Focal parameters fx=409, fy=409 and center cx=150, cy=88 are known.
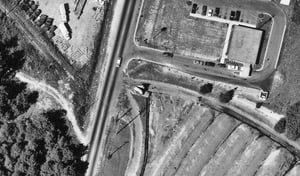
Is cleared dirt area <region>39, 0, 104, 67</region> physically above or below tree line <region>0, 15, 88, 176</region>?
above

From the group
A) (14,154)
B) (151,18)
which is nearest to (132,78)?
(151,18)

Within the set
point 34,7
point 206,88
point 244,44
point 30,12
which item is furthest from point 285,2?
point 30,12

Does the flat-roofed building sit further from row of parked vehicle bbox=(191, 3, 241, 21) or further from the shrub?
the shrub

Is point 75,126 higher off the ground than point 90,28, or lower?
lower

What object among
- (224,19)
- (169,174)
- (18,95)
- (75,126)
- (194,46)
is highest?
(224,19)

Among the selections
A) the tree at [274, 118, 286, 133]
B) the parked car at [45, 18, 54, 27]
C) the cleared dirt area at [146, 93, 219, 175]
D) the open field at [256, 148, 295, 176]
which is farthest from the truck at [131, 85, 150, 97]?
the open field at [256, 148, 295, 176]

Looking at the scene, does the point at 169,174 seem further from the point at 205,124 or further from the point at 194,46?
the point at 194,46

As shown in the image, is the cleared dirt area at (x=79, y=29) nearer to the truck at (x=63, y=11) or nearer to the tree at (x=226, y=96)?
the truck at (x=63, y=11)
